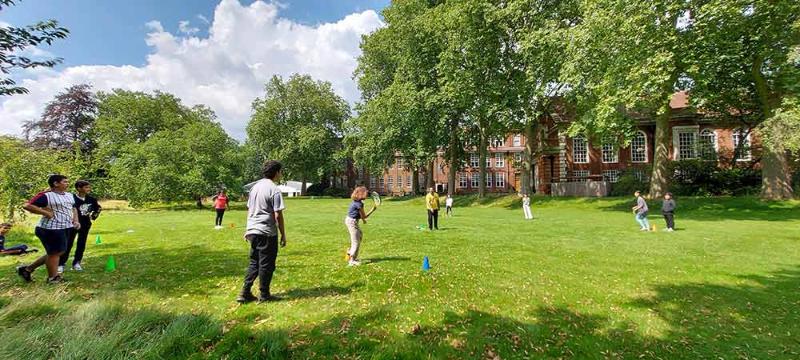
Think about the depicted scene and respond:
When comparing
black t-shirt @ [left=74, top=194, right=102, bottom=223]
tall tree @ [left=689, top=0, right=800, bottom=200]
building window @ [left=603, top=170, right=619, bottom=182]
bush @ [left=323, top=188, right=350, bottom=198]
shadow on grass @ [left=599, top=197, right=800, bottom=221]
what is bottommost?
shadow on grass @ [left=599, top=197, right=800, bottom=221]

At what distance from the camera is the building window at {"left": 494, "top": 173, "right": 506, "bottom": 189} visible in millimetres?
67000

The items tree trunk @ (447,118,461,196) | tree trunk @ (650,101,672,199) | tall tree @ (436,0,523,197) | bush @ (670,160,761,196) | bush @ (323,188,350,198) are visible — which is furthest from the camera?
bush @ (323,188,350,198)

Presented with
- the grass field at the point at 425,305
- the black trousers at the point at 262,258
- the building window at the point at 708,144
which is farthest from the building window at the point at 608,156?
the black trousers at the point at 262,258

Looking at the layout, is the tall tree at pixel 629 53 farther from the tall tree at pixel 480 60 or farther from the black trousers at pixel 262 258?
the black trousers at pixel 262 258

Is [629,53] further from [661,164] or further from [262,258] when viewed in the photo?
[262,258]

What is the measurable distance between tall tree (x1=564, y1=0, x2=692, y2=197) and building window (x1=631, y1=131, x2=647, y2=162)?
2486 centimetres

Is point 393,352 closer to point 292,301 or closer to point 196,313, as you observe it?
point 292,301

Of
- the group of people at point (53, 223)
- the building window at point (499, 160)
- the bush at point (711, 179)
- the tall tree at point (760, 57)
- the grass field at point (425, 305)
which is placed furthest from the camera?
the building window at point (499, 160)

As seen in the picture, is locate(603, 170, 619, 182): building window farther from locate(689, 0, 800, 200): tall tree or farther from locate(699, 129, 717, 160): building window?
locate(689, 0, 800, 200): tall tree

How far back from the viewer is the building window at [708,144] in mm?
37281

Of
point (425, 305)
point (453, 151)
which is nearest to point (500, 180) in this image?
point (453, 151)

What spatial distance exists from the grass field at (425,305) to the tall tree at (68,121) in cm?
5486

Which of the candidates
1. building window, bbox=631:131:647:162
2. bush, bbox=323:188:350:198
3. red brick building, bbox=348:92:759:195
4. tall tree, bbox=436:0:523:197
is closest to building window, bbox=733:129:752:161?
red brick building, bbox=348:92:759:195

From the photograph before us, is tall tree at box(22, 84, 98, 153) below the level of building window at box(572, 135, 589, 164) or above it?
above
